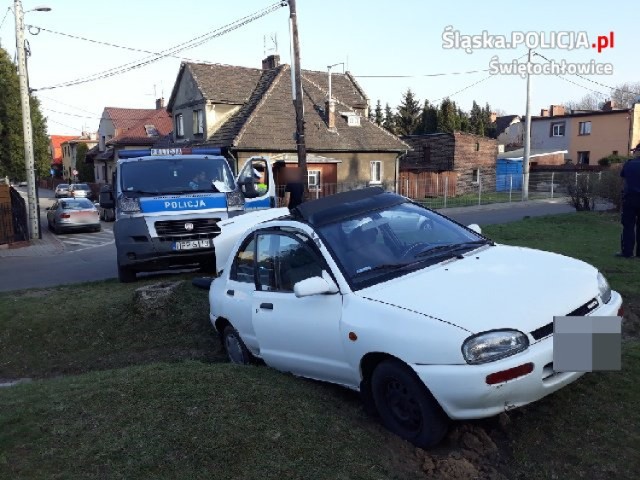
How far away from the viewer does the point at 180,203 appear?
940 cm

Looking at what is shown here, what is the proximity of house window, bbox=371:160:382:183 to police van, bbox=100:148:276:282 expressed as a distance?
78.4ft

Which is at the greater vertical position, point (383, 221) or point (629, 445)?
point (383, 221)

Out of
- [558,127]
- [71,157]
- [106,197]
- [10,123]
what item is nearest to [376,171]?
[10,123]

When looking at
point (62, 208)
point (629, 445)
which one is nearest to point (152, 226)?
point (629, 445)

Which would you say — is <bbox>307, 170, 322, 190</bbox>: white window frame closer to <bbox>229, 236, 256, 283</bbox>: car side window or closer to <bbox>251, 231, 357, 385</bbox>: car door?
<bbox>229, 236, 256, 283</bbox>: car side window

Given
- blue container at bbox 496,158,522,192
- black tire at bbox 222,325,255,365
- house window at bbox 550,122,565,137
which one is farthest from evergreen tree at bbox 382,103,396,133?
black tire at bbox 222,325,255,365

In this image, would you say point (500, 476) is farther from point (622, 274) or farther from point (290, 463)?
point (622, 274)

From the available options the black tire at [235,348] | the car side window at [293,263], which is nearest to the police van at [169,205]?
the black tire at [235,348]

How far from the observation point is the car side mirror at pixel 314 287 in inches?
162

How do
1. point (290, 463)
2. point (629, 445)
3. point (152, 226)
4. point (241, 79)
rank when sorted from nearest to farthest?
point (290, 463) < point (629, 445) < point (152, 226) < point (241, 79)

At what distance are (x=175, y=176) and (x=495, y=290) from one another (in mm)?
7171

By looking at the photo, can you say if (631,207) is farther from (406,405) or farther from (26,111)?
(26,111)

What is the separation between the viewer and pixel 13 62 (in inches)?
1075

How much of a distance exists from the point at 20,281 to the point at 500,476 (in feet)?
39.6
